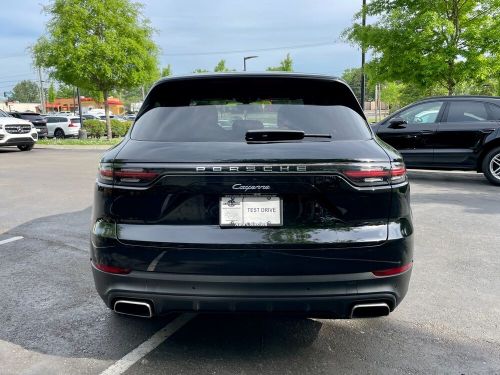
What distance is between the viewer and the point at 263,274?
8.18ft

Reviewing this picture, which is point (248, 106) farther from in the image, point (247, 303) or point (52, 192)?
point (52, 192)

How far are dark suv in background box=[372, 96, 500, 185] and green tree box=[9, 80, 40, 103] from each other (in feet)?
615

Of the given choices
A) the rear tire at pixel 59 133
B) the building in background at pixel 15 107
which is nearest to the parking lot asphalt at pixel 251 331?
the rear tire at pixel 59 133

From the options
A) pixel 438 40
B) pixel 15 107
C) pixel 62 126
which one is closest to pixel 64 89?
pixel 62 126

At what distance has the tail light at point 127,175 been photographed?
8.29 ft

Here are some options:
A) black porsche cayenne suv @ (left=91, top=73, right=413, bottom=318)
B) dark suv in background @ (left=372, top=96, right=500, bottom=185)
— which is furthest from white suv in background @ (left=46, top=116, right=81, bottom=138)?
black porsche cayenne suv @ (left=91, top=73, right=413, bottom=318)

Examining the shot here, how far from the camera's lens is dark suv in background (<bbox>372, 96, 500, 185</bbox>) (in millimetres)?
9164

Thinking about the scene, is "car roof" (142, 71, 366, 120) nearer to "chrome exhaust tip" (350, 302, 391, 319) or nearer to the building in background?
"chrome exhaust tip" (350, 302, 391, 319)

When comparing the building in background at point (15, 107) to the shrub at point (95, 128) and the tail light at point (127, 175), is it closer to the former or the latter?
the shrub at point (95, 128)

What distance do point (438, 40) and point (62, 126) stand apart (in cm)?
2487

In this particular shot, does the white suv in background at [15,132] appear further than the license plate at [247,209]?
Yes

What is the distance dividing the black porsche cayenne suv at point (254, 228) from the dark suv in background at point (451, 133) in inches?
275

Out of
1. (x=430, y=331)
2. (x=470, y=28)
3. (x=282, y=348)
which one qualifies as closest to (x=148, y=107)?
(x=282, y=348)

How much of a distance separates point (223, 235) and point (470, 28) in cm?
1268
